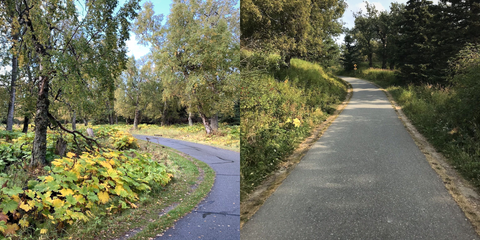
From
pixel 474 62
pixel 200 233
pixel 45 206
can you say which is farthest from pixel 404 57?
pixel 45 206

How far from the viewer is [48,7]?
7.73 ft

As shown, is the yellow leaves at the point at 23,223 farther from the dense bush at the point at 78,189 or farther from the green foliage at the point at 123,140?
the green foliage at the point at 123,140

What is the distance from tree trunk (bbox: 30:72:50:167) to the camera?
8.52 ft

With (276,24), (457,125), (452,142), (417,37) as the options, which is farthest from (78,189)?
(457,125)

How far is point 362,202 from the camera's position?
2.55 m

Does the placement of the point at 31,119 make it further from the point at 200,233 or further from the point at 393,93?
the point at 393,93

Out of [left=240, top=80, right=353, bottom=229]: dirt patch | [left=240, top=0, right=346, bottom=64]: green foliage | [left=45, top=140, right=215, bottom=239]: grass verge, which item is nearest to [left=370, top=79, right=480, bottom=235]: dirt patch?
[left=240, top=80, right=353, bottom=229]: dirt patch

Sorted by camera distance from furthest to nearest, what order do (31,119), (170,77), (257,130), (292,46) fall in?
(292,46), (257,130), (31,119), (170,77)

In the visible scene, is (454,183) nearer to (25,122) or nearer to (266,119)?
(266,119)

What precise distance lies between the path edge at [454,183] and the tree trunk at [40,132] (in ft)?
12.9

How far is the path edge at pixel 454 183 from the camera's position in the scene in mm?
2368

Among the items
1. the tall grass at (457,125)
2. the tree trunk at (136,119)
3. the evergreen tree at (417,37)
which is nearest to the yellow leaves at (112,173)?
the tree trunk at (136,119)

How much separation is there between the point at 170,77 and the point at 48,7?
4.26ft

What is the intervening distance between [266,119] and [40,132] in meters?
4.14
